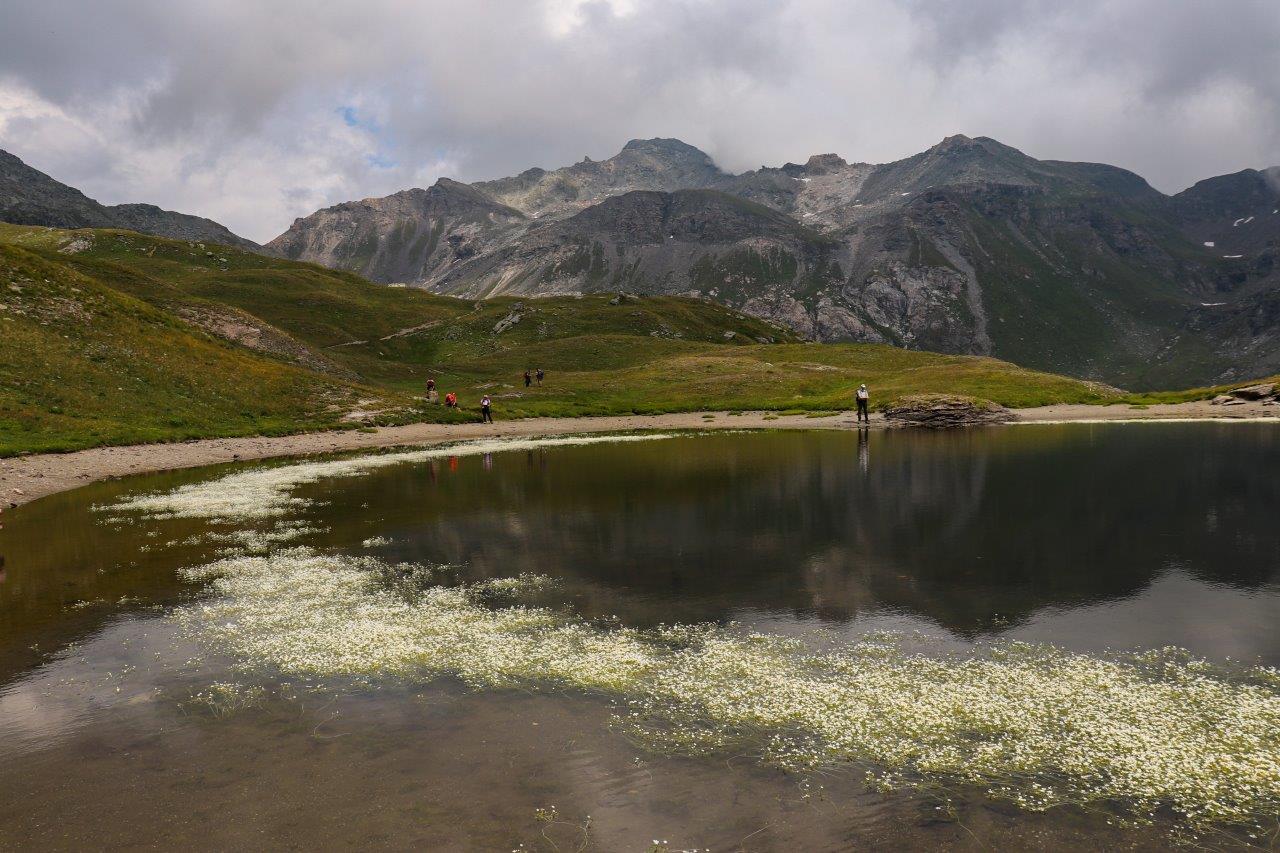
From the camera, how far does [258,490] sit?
4122 centimetres

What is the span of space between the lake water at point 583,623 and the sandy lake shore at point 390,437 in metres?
8.12

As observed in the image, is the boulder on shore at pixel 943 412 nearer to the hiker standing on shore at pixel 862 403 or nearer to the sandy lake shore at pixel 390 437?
the sandy lake shore at pixel 390 437

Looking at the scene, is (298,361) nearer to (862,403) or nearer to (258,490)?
(258,490)

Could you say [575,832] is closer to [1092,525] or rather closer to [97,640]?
[97,640]

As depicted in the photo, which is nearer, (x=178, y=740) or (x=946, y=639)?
(x=178, y=740)

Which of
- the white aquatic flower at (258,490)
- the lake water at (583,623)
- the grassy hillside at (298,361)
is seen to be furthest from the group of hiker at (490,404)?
the lake water at (583,623)

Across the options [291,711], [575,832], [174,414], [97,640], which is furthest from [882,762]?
[174,414]

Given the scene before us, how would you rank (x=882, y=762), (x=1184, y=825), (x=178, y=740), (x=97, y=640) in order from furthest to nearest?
1. (x=97, y=640)
2. (x=178, y=740)
3. (x=882, y=762)
4. (x=1184, y=825)

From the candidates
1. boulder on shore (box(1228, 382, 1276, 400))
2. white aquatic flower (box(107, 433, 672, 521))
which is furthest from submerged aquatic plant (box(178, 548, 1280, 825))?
boulder on shore (box(1228, 382, 1276, 400))

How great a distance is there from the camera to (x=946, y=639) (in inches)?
643

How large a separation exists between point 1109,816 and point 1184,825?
34.9 inches

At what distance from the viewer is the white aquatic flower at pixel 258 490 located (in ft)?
114

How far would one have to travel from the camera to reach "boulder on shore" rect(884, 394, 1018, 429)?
3155 inches

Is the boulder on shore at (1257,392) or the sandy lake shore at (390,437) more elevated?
the boulder on shore at (1257,392)
